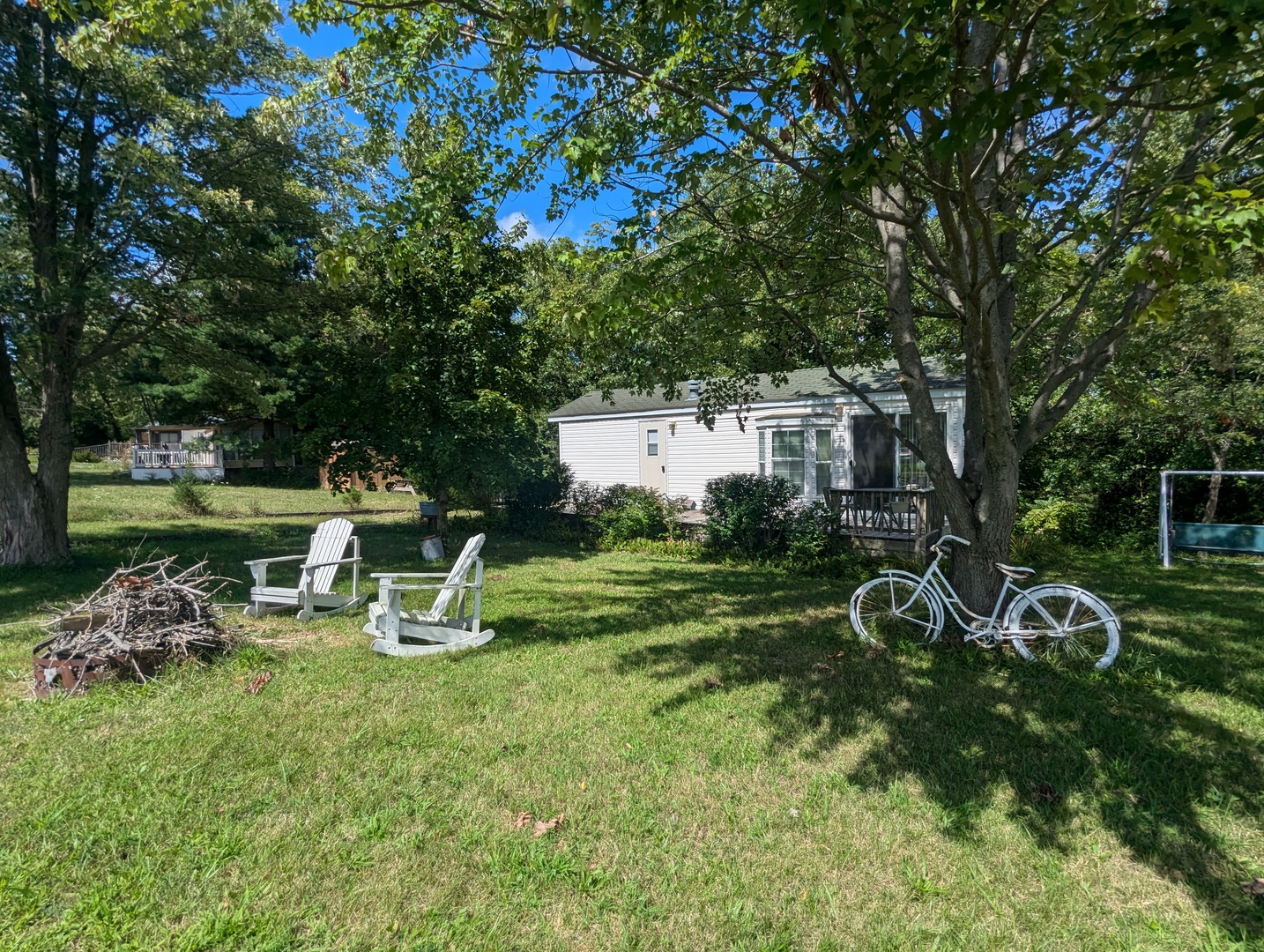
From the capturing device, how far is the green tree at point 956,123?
125 inches

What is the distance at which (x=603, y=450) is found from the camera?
1845 centimetres

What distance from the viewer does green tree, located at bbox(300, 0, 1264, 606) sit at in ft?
10.4

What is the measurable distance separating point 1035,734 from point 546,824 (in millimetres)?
3032

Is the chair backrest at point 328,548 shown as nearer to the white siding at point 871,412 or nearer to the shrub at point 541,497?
the shrub at point 541,497

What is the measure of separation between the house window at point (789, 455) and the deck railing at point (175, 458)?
31.0 meters

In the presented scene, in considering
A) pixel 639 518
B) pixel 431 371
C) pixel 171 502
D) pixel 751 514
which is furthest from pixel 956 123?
pixel 171 502

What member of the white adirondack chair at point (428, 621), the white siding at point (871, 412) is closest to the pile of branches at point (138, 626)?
the white adirondack chair at point (428, 621)

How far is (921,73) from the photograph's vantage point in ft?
10.4

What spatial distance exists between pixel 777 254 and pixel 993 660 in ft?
14.1

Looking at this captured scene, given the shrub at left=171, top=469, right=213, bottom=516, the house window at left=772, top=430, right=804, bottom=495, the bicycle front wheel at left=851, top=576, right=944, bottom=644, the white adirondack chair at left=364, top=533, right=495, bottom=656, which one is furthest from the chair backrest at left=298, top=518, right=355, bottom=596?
the shrub at left=171, top=469, right=213, bottom=516

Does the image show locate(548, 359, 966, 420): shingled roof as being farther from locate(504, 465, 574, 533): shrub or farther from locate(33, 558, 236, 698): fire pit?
locate(33, 558, 236, 698): fire pit

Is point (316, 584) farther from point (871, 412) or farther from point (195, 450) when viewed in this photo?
point (195, 450)

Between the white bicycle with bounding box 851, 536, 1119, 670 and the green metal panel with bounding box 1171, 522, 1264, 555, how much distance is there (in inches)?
272

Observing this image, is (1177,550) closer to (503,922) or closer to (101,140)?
(503,922)
